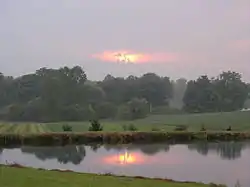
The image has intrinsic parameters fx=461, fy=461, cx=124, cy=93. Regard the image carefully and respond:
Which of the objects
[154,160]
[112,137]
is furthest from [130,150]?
[154,160]

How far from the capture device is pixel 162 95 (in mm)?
84375

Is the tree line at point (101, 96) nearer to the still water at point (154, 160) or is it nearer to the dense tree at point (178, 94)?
the dense tree at point (178, 94)

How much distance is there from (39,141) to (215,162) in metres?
14.5

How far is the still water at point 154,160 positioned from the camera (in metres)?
20.0

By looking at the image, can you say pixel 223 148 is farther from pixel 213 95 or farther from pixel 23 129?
pixel 213 95

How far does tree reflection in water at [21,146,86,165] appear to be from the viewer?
2667 cm

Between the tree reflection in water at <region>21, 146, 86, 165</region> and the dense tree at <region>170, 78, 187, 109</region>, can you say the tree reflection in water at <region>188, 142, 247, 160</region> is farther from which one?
the dense tree at <region>170, 78, 187, 109</region>

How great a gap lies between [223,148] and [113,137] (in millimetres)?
8437

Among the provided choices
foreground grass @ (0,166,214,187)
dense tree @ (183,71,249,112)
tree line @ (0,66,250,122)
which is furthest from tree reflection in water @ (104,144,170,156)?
dense tree @ (183,71,249,112)

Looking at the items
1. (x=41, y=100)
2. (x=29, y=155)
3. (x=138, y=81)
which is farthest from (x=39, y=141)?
(x=138, y=81)

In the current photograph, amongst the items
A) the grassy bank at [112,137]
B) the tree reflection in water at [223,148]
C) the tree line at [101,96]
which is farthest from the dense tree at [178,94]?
the tree reflection in water at [223,148]

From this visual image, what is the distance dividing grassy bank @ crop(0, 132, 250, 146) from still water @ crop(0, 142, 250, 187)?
70.5 inches

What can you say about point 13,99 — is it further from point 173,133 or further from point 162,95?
point 173,133

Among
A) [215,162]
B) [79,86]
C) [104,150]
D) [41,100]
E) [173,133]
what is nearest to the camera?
[215,162]
